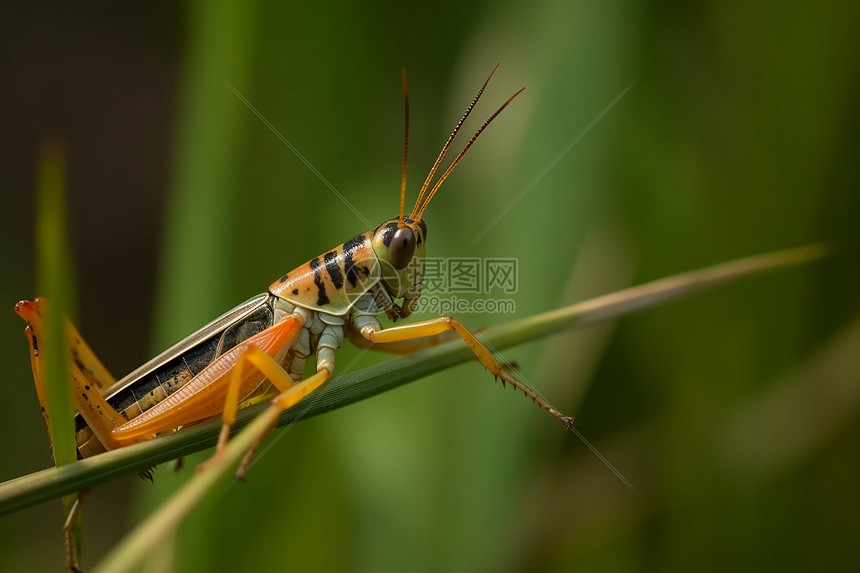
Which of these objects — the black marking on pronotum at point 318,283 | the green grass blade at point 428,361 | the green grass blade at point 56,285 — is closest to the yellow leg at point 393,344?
the black marking on pronotum at point 318,283

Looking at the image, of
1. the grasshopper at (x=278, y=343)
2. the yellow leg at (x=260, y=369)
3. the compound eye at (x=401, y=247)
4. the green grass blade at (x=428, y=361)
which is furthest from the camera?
the compound eye at (x=401, y=247)

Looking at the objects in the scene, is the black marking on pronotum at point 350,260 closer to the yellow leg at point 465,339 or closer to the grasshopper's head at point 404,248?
the grasshopper's head at point 404,248

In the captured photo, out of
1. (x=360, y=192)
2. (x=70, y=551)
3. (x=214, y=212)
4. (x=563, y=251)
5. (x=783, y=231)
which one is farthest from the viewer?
(x=360, y=192)

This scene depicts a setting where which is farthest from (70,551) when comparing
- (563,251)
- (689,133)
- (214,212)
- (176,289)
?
(689,133)

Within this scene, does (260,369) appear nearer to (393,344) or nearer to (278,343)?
(278,343)

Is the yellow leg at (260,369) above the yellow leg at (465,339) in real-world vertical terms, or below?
above

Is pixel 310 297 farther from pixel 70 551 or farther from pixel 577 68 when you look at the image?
pixel 577 68

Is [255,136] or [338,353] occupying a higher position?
[255,136]
